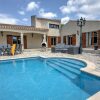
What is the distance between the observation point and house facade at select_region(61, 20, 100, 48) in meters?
15.9

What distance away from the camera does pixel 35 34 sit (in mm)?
20953

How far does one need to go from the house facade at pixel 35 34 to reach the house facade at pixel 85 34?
222 centimetres

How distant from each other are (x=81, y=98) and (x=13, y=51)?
33.3ft

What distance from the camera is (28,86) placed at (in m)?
5.21

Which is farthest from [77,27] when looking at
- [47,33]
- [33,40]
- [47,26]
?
[33,40]

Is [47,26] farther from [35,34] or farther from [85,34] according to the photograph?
[85,34]

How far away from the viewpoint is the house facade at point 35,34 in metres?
17.9

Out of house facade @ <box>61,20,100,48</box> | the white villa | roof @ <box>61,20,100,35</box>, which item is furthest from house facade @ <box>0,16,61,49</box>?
house facade @ <box>61,20,100,48</box>

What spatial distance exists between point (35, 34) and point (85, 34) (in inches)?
306

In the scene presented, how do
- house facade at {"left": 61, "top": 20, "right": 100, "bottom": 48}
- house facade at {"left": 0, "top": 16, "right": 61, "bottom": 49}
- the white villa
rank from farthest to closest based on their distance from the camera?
house facade at {"left": 0, "top": 16, "right": 61, "bottom": 49} → the white villa → house facade at {"left": 61, "top": 20, "right": 100, "bottom": 48}

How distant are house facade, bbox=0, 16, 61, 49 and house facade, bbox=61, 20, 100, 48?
2221mm

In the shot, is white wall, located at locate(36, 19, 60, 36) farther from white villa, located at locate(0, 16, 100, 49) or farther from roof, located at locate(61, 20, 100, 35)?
roof, located at locate(61, 20, 100, 35)

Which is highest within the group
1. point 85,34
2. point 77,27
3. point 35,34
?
point 77,27

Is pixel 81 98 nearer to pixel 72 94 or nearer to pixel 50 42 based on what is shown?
pixel 72 94
